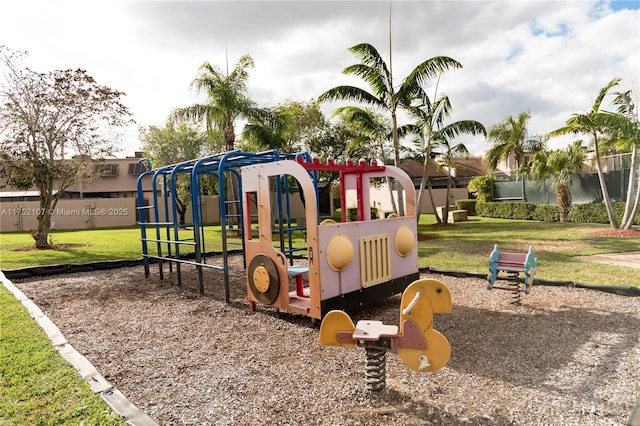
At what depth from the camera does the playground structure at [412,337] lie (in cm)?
308

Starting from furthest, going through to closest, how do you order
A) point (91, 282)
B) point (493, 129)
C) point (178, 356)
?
point (493, 129) < point (91, 282) < point (178, 356)

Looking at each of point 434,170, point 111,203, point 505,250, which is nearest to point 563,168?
point 505,250

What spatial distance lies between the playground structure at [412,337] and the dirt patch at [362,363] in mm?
277

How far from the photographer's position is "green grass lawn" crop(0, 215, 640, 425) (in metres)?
3.04

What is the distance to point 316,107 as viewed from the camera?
74.4 ft

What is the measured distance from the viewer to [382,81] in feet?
46.7

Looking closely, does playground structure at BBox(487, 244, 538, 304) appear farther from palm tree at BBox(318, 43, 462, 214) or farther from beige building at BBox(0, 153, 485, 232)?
beige building at BBox(0, 153, 485, 232)

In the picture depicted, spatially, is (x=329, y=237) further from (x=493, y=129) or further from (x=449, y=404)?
(x=493, y=129)

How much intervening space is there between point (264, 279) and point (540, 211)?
17851 millimetres

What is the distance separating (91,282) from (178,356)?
536 cm

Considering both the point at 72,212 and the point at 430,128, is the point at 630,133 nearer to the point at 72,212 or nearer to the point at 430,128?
the point at 430,128

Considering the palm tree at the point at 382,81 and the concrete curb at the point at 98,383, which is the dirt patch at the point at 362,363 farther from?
the palm tree at the point at 382,81

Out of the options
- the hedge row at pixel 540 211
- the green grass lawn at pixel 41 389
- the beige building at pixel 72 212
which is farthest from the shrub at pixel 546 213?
the beige building at pixel 72 212

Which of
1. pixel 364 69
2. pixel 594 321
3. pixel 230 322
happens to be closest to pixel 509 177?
pixel 364 69
